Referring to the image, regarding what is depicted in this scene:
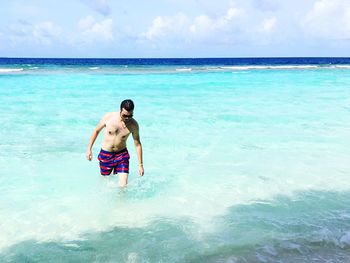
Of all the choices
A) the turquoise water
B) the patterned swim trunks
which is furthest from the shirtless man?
the turquoise water

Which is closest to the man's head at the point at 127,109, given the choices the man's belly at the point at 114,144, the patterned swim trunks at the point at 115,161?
the man's belly at the point at 114,144

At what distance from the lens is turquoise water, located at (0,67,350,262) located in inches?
158

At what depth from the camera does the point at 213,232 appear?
438cm

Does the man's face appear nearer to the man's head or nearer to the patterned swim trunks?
the man's head

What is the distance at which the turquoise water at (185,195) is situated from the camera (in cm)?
402

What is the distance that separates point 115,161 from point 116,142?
29 centimetres

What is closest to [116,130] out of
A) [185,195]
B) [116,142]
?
[116,142]

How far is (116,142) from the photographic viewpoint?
210 inches

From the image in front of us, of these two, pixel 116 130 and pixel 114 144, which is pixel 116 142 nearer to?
pixel 114 144

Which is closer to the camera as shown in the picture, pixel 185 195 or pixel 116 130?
pixel 116 130

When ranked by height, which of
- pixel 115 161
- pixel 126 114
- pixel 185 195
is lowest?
pixel 185 195

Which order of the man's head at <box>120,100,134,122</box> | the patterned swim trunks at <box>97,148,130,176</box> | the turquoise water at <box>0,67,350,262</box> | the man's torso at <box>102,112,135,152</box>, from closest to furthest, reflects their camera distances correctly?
1. the turquoise water at <box>0,67,350,262</box>
2. the man's head at <box>120,100,134,122</box>
3. the man's torso at <box>102,112,135,152</box>
4. the patterned swim trunks at <box>97,148,130,176</box>

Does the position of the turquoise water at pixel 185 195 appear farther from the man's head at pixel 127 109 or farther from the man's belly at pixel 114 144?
the man's head at pixel 127 109

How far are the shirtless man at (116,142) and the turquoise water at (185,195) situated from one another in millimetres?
359
